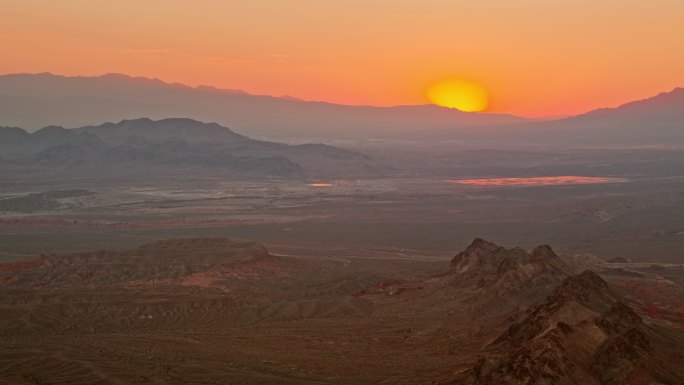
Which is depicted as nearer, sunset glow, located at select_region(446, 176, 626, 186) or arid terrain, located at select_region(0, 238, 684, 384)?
arid terrain, located at select_region(0, 238, 684, 384)

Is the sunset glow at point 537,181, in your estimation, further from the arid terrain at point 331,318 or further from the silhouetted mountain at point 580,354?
the silhouetted mountain at point 580,354

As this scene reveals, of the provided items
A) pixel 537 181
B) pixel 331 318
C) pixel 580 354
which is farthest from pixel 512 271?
pixel 537 181

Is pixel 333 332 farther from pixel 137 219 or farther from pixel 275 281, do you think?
pixel 137 219

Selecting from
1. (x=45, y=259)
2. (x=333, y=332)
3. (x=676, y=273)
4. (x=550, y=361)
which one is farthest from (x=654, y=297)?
(x=45, y=259)

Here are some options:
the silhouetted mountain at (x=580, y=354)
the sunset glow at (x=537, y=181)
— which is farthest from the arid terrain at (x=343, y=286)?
the sunset glow at (x=537, y=181)

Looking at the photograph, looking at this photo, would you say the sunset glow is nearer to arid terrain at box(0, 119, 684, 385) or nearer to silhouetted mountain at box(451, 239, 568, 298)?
arid terrain at box(0, 119, 684, 385)

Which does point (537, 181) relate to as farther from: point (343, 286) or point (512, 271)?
point (512, 271)

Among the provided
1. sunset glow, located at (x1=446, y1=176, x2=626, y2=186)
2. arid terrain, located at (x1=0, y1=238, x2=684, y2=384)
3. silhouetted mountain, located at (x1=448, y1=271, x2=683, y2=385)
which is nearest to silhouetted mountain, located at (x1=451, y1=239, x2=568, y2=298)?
arid terrain, located at (x1=0, y1=238, x2=684, y2=384)

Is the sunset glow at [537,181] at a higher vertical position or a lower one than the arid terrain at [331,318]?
higher

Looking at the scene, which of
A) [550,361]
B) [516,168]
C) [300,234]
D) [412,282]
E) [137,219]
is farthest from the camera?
[516,168]
